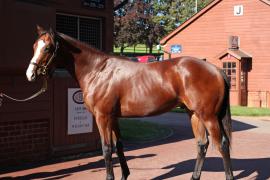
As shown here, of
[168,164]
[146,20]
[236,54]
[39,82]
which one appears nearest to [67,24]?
[39,82]

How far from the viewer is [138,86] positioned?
19.6 ft

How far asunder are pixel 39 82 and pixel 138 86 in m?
2.93

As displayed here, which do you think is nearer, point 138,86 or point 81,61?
point 138,86

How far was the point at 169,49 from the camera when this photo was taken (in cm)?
2694

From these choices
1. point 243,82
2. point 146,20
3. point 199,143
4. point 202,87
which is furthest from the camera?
point 146,20

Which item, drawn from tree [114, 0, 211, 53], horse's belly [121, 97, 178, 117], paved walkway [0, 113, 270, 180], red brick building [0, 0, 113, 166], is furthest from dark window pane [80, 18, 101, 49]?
tree [114, 0, 211, 53]

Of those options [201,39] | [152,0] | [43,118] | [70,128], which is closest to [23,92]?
[43,118]

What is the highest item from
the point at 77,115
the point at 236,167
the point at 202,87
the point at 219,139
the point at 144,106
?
the point at 202,87

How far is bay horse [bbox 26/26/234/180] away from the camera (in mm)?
5816

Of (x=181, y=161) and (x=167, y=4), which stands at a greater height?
(x=167, y=4)

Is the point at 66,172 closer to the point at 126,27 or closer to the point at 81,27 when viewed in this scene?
the point at 81,27

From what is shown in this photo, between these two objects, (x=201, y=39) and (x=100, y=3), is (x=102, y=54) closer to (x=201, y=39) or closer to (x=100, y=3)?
(x=100, y=3)

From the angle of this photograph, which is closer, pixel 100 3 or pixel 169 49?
pixel 100 3

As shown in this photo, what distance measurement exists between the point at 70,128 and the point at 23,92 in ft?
4.81
